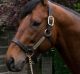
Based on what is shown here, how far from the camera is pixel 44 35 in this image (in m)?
4.20

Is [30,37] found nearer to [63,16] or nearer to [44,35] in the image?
[44,35]

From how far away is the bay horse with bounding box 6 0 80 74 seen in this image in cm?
419

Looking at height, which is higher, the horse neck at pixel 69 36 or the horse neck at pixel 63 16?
the horse neck at pixel 63 16

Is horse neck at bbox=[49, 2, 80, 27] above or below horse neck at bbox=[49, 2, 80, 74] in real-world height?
above

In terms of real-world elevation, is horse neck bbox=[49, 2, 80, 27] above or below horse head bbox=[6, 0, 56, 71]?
above

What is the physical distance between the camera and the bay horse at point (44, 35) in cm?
419

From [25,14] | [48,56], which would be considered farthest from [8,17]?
[25,14]

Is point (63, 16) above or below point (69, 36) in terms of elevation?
above

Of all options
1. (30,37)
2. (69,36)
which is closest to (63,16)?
(69,36)

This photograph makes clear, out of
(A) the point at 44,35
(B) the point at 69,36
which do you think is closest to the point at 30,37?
(A) the point at 44,35

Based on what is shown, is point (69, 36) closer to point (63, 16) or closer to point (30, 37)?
point (63, 16)

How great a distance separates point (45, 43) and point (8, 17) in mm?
3703

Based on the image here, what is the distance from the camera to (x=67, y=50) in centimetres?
427

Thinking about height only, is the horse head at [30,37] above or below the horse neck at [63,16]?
below
